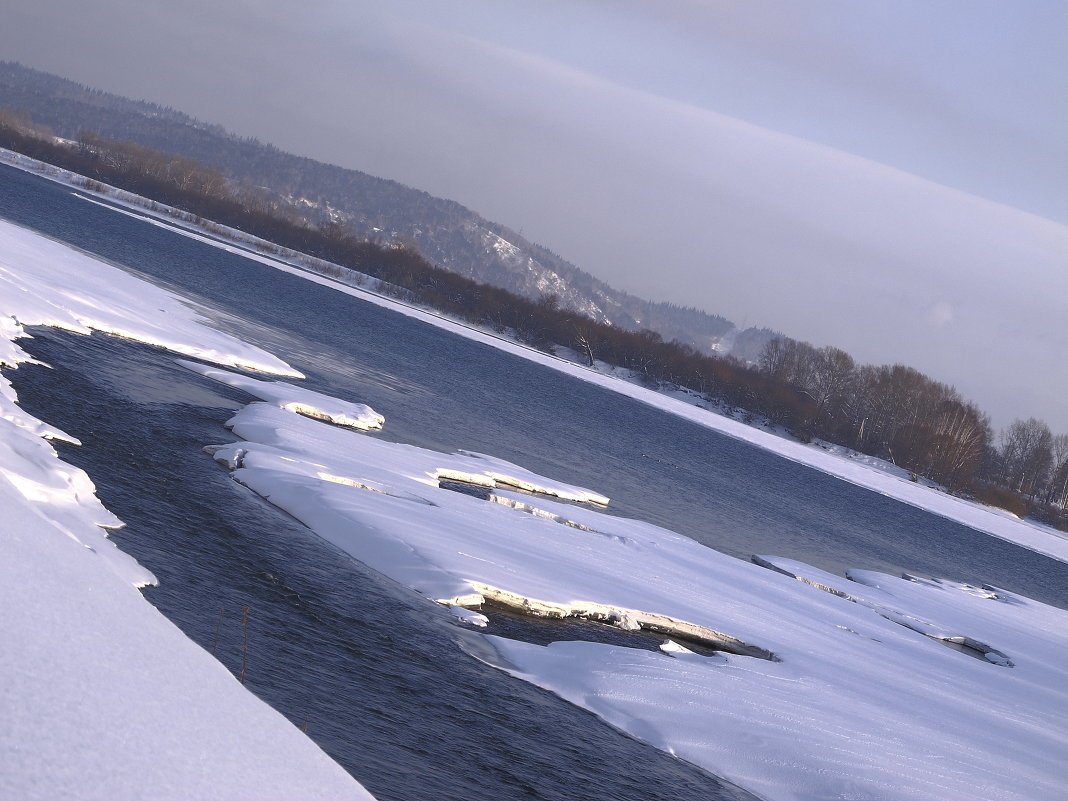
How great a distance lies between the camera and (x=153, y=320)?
21.8 metres

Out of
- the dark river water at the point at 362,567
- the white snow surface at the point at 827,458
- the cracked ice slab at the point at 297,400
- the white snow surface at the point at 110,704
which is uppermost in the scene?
the white snow surface at the point at 827,458

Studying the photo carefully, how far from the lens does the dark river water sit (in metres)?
6.91

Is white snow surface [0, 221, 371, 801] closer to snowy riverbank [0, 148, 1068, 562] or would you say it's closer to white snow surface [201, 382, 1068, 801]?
white snow surface [201, 382, 1068, 801]

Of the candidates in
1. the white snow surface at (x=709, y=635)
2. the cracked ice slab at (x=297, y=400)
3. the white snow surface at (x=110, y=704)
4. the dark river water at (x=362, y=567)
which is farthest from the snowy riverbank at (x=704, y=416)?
the white snow surface at (x=110, y=704)

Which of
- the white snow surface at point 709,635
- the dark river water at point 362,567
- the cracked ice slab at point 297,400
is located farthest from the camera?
the cracked ice slab at point 297,400

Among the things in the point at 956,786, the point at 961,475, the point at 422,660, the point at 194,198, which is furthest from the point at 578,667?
the point at 194,198

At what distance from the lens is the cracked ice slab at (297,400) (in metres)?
17.9

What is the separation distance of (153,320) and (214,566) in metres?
14.9

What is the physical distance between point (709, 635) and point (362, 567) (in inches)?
191

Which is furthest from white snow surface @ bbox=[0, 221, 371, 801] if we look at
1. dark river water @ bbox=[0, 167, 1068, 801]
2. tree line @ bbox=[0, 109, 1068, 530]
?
tree line @ bbox=[0, 109, 1068, 530]

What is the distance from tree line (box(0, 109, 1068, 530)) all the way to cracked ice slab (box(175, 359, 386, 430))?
73168mm

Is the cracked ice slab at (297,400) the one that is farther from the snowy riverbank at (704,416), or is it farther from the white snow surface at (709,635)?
the snowy riverbank at (704,416)

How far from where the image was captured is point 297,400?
18109 millimetres

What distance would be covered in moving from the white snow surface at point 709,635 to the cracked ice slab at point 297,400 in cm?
127
